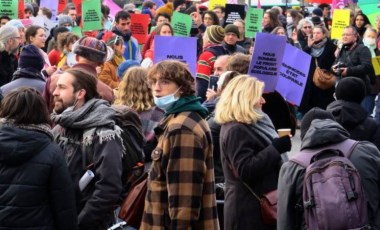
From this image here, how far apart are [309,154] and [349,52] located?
838cm

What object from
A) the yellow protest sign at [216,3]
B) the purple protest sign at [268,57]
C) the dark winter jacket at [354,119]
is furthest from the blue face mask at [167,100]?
the yellow protest sign at [216,3]

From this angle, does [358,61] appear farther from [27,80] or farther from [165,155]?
[165,155]

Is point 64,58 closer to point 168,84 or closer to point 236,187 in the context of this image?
point 236,187

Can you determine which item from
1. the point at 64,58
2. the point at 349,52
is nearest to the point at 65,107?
the point at 64,58

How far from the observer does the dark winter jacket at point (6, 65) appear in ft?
37.1

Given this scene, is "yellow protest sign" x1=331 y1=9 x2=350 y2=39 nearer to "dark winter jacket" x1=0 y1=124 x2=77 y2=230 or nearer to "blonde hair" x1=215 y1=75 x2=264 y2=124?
"blonde hair" x1=215 y1=75 x2=264 y2=124

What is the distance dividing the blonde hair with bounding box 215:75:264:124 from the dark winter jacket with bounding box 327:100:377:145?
989 mm

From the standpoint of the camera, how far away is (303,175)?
5.02 m

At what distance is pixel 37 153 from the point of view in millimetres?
4883

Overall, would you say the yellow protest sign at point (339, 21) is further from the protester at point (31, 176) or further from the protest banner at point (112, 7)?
the protester at point (31, 176)

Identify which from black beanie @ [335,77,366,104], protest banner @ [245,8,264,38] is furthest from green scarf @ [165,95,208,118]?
protest banner @ [245,8,264,38]

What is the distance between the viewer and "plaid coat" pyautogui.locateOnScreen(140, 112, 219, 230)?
482 centimetres

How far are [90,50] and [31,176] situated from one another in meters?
2.31

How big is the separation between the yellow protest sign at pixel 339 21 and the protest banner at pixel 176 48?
23.3 feet
